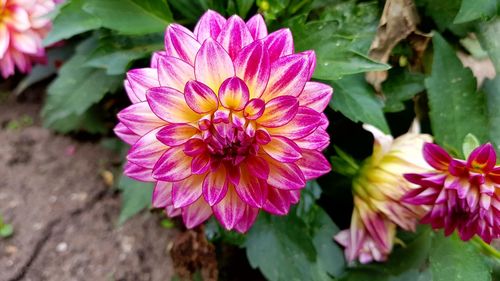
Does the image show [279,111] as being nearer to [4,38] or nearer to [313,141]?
[313,141]

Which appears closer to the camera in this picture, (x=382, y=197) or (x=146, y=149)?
(x=146, y=149)

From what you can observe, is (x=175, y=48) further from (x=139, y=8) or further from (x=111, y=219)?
(x=111, y=219)

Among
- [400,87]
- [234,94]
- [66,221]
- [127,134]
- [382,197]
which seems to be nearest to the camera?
[234,94]

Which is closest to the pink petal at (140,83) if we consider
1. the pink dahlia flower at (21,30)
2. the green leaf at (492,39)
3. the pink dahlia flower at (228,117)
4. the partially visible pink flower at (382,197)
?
the pink dahlia flower at (228,117)

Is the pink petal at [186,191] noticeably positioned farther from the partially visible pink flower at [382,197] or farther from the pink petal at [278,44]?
the partially visible pink flower at [382,197]

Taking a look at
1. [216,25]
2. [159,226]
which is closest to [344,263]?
[159,226]

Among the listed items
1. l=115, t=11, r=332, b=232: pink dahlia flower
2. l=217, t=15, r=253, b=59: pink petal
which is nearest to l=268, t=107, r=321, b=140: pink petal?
l=115, t=11, r=332, b=232: pink dahlia flower

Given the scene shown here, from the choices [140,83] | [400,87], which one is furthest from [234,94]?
[400,87]
